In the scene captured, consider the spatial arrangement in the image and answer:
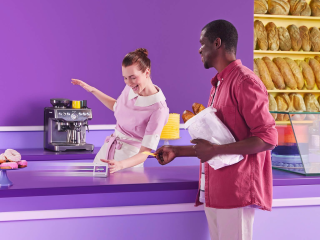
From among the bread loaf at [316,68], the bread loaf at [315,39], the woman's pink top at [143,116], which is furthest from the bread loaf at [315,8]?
the woman's pink top at [143,116]

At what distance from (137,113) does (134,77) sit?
216 mm

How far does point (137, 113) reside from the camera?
89.0 inches

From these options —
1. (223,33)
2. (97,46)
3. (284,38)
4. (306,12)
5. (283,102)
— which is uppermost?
(306,12)

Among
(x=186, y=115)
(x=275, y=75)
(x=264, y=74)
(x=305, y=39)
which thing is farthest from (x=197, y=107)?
(x=305, y=39)

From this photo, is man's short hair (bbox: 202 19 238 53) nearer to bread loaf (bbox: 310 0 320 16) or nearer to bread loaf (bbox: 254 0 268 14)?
bread loaf (bbox: 254 0 268 14)

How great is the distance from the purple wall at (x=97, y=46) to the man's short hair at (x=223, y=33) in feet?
8.04

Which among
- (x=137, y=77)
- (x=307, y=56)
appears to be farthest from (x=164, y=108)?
(x=307, y=56)

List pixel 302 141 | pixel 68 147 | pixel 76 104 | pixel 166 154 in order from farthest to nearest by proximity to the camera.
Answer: pixel 76 104 < pixel 68 147 < pixel 302 141 < pixel 166 154

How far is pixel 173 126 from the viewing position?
3668 mm

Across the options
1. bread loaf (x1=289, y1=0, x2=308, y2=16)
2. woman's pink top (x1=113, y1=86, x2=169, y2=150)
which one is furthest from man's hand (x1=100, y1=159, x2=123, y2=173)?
bread loaf (x1=289, y1=0, x2=308, y2=16)

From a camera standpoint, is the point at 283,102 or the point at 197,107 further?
the point at 283,102

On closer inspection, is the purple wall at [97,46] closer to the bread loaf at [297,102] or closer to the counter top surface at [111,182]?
the bread loaf at [297,102]

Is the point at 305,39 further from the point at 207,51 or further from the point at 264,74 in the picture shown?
the point at 207,51

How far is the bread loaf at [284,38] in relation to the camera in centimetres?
454
